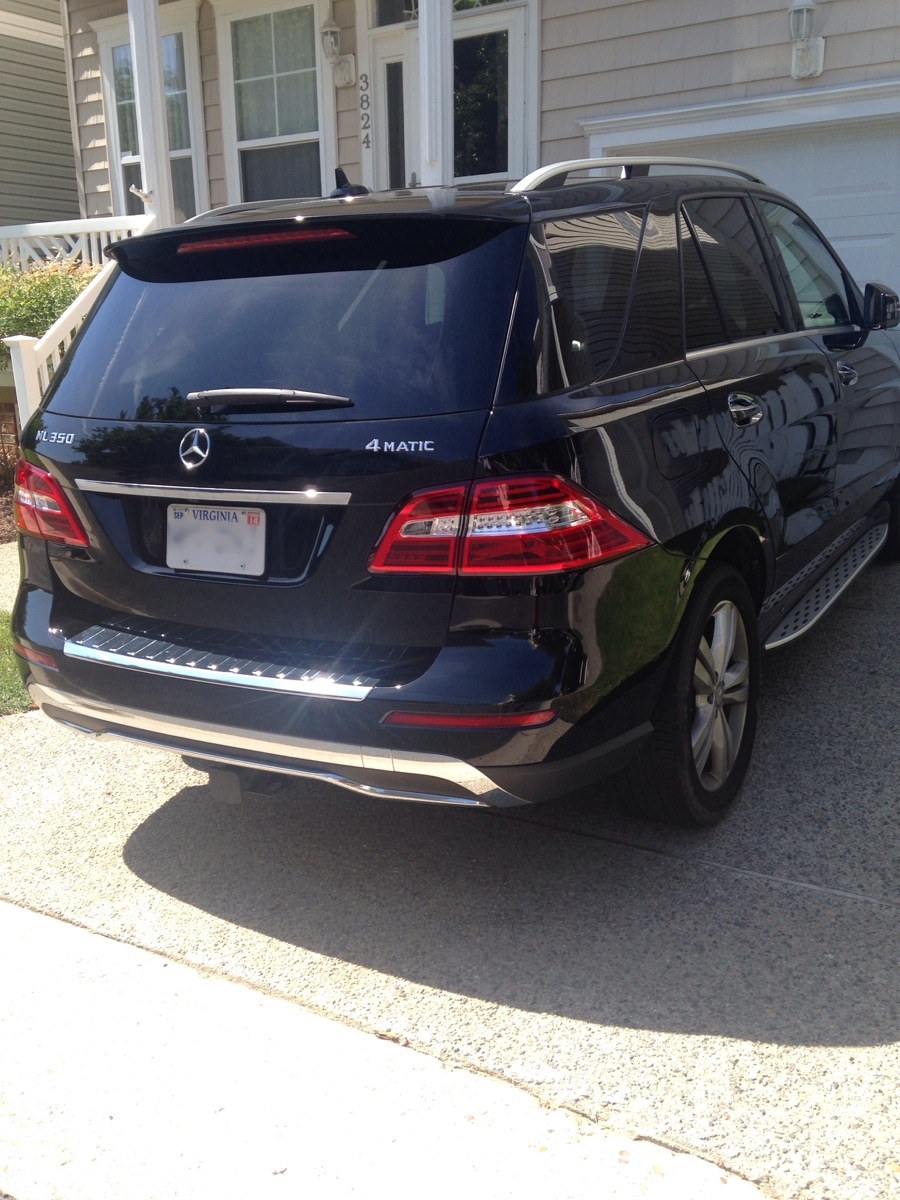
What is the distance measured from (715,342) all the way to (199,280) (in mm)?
1503

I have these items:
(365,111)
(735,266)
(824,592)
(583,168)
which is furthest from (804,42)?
(583,168)

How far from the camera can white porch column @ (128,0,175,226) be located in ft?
30.2

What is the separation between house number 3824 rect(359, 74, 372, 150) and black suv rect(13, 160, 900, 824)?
24.0 feet

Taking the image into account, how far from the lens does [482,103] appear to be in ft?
30.8

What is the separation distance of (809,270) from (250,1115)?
366 centimetres

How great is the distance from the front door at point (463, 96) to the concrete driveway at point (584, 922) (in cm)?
661

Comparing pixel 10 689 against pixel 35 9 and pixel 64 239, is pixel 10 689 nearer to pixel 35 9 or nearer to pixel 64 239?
pixel 64 239

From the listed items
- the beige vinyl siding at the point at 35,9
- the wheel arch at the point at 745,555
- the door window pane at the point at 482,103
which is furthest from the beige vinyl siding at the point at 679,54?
the beige vinyl siding at the point at 35,9

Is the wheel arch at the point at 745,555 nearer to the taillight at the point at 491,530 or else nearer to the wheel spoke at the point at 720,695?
the wheel spoke at the point at 720,695

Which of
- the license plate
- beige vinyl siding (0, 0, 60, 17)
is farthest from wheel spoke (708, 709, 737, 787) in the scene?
beige vinyl siding (0, 0, 60, 17)

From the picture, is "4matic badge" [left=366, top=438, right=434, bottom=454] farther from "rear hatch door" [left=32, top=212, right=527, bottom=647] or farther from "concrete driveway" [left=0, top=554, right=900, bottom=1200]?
"concrete driveway" [left=0, top=554, right=900, bottom=1200]

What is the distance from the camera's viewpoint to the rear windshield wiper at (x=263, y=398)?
256 centimetres

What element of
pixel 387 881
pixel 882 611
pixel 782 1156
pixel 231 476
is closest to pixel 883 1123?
pixel 782 1156

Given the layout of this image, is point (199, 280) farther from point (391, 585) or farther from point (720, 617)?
point (720, 617)
